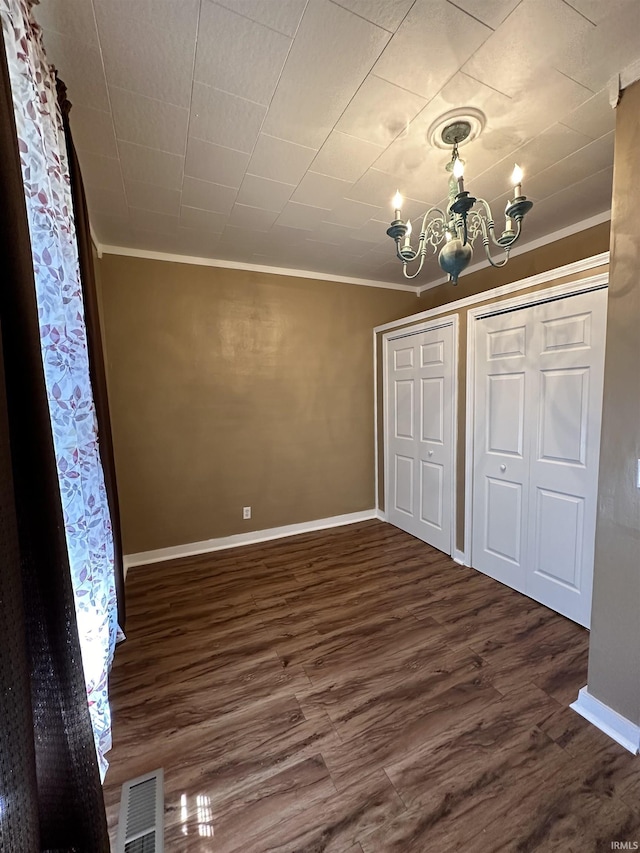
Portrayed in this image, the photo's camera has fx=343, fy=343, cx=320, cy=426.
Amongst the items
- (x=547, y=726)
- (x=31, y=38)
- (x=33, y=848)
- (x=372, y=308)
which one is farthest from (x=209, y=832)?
→ (x=372, y=308)

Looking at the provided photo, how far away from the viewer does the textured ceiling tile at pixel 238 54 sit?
45.6 inches

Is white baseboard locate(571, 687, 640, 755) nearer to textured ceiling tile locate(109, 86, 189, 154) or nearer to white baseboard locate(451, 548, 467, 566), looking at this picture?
white baseboard locate(451, 548, 467, 566)

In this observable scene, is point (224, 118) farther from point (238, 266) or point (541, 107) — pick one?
point (238, 266)

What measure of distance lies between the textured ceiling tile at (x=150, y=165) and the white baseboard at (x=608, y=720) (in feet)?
10.7

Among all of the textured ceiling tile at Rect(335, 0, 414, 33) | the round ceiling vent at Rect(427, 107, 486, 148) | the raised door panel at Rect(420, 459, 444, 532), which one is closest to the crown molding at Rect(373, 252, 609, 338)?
the round ceiling vent at Rect(427, 107, 486, 148)

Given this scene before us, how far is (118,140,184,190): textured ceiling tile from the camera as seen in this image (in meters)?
1.73

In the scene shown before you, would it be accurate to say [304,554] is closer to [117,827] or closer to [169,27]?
[117,827]

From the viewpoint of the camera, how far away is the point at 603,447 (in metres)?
1.46

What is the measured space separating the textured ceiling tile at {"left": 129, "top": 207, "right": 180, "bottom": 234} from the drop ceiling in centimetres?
2

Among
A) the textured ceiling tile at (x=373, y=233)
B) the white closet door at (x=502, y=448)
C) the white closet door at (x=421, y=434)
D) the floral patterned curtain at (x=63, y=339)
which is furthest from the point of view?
the white closet door at (x=421, y=434)

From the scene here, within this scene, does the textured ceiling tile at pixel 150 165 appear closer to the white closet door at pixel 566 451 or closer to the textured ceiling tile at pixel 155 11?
the textured ceiling tile at pixel 155 11

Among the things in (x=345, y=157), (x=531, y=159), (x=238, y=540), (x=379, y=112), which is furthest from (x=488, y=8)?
(x=238, y=540)

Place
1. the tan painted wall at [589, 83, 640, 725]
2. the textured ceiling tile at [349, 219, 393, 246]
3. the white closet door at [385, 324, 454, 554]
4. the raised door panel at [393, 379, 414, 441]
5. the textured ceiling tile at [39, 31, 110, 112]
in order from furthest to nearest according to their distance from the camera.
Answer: the raised door panel at [393, 379, 414, 441], the white closet door at [385, 324, 454, 554], the textured ceiling tile at [349, 219, 393, 246], the tan painted wall at [589, 83, 640, 725], the textured ceiling tile at [39, 31, 110, 112]

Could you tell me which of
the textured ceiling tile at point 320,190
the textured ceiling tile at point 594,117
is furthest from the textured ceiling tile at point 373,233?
the textured ceiling tile at point 594,117
